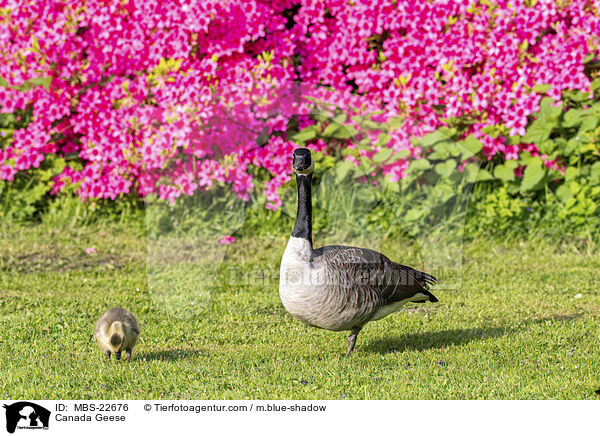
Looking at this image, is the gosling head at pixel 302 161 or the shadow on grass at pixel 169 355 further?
the shadow on grass at pixel 169 355

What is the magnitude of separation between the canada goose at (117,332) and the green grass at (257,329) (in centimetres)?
13

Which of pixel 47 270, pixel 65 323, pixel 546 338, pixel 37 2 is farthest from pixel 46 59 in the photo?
pixel 546 338

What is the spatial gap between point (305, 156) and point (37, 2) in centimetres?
562

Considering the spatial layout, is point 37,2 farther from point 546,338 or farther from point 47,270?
point 546,338

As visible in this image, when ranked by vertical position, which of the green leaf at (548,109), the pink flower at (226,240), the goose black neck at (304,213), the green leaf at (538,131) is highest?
the goose black neck at (304,213)

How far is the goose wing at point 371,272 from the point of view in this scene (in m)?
5.70

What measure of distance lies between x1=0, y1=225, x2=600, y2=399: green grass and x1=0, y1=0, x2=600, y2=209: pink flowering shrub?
0.97 m

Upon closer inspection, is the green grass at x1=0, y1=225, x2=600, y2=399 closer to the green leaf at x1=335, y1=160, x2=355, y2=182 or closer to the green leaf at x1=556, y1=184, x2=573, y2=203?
the green leaf at x1=556, y1=184, x2=573, y2=203

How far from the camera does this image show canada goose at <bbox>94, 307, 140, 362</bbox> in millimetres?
5602

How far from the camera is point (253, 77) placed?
9.32 metres

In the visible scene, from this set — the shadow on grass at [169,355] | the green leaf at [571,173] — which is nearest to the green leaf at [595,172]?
the green leaf at [571,173]

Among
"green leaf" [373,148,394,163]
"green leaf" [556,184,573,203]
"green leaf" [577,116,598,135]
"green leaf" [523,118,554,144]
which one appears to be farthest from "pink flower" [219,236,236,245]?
"green leaf" [577,116,598,135]

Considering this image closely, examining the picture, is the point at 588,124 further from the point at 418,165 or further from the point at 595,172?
the point at 418,165
